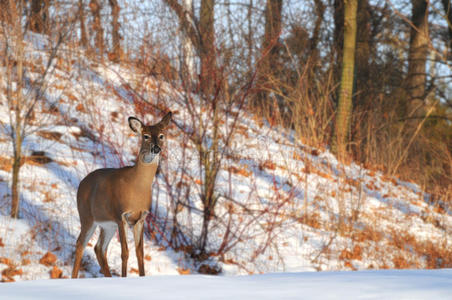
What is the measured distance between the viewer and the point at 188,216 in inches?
252

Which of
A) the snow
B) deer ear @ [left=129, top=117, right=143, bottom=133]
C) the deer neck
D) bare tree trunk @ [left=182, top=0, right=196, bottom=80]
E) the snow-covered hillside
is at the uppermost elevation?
bare tree trunk @ [left=182, top=0, right=196, bottom=80]

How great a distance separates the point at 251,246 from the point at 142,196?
3233 mm

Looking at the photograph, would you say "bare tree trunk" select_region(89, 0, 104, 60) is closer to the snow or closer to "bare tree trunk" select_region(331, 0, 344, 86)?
"bare tree trunk" select_region(331, 0, 344, 86)

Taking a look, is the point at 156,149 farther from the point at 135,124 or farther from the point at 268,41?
the point at 268,41

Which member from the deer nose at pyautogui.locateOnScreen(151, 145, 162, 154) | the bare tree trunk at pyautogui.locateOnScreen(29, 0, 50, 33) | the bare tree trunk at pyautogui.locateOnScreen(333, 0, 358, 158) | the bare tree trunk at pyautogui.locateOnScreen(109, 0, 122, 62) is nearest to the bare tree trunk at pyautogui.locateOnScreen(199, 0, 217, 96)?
the bare tree trunk at pyautogui.locateOnScreen(109, 0, 122, 62)

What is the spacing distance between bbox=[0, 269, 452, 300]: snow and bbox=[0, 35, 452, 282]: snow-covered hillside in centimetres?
326

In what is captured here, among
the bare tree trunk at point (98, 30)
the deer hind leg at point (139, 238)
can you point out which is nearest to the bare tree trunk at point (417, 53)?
the bare tree trunk at point (98, 30)

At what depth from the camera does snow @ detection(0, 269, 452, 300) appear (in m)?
1.94

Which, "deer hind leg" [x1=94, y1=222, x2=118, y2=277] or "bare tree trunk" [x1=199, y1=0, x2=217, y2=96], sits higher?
"bare tree trunk" [x1=199, y1=0, x2=217, y2=96]

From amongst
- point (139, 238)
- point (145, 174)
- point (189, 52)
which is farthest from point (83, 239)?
point (189, 52)

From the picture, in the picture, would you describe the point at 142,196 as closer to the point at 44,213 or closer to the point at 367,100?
the point at 44,213

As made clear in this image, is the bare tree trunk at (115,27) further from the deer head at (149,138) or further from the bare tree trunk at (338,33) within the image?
the bare tree trunk at (338,33)

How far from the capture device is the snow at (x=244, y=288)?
76.4 inches

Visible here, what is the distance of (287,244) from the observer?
277 inches
